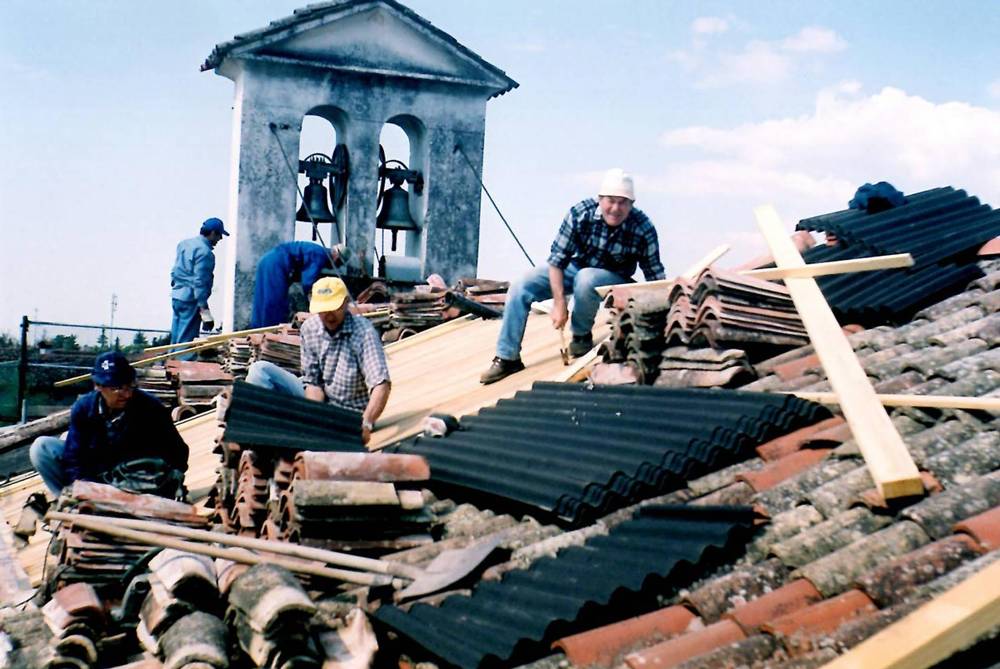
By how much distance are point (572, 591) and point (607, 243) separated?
4685 mm

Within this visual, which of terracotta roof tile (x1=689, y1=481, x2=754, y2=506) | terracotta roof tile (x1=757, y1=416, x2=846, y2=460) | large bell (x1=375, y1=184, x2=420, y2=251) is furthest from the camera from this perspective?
large bell (x1=375, y1=184, x2=420, y2=251)

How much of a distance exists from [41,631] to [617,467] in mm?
2890

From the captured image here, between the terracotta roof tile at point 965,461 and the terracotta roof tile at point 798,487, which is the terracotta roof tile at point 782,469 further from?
the terracotta roof tile at point 965,461

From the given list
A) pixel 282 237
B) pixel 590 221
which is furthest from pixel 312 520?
pixel 282 237

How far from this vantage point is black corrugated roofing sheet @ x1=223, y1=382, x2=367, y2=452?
571cm

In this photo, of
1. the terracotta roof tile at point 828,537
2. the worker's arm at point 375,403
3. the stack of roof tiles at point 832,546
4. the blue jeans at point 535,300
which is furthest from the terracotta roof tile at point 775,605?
the blue jeans at point 535,300

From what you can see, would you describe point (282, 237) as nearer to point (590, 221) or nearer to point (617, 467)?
point (590, 221)

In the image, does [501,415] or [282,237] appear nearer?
[501,415]

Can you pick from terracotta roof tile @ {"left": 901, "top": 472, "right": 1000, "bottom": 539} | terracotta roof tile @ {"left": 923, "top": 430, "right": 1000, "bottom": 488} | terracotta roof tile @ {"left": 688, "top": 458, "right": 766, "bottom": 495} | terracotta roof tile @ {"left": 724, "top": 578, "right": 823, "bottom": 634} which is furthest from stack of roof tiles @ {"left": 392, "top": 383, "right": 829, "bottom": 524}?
terracotta roof tile @ {"left": 724, "top": 578, "right": 823, "bottom": 634}

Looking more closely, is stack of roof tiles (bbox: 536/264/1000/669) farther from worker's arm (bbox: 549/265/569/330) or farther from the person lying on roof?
the person lying on roof

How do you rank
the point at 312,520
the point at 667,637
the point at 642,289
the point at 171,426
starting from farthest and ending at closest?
the point at 171,426 < the point at 642,289 < the point at 312,520 < the point at 667,637

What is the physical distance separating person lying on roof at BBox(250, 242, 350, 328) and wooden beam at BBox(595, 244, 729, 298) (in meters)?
7.15

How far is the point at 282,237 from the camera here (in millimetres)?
15109

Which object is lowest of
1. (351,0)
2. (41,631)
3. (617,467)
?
(41,631)
